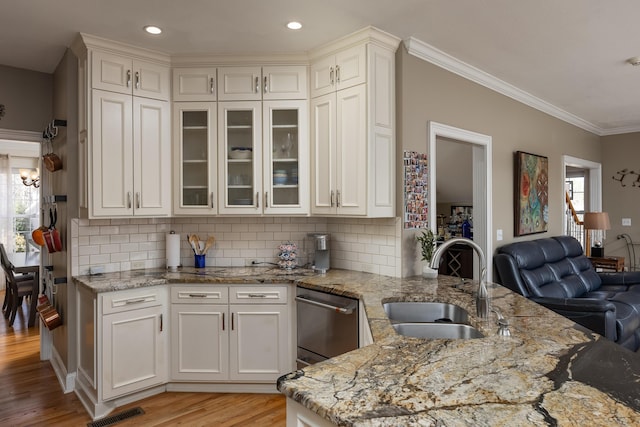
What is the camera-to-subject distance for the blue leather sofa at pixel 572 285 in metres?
3.21

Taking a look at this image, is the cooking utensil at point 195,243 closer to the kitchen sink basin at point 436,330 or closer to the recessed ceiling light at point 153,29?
the recessed ceiling light at point 153,29

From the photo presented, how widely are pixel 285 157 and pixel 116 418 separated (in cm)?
221

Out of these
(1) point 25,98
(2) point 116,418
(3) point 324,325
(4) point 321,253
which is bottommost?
(2) point 116,418

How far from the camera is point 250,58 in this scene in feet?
11.1

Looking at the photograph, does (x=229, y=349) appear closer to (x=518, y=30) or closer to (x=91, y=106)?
(x=91, y=106)

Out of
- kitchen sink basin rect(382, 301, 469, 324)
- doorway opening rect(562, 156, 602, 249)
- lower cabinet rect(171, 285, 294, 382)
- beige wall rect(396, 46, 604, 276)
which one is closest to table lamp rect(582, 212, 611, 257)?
doorway opening rect(562, 156, 602, 249)

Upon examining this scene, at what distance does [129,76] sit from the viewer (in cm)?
317

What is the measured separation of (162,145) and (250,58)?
3.26 feet

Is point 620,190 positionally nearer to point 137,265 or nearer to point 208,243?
point 208,243

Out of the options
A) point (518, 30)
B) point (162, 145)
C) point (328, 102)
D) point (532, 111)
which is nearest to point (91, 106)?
point (162, 145)

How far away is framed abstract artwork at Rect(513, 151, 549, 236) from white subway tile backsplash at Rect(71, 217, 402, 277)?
6.40 ft

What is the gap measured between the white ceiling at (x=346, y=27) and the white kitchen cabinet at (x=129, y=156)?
1.59 feet

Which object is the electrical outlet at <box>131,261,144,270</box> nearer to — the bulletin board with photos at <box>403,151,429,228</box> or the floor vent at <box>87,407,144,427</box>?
the floor vent at <box>87,407,144,427</box>

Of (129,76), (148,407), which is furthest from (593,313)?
(129,76)
